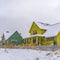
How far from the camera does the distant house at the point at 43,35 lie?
4345 cm

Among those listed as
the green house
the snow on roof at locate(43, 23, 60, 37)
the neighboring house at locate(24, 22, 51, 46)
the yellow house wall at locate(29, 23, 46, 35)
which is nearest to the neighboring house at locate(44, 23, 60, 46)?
the snow on roof at locate(43, 23, 60, 37)

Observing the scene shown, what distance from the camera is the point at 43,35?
47.0 metres

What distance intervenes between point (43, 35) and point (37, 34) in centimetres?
162

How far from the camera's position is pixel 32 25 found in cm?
5162

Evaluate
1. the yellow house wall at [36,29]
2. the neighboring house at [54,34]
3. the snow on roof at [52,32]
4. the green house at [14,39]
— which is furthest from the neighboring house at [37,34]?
the green house at [14,39]

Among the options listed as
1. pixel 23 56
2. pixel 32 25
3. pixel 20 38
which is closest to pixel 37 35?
pixel 32 25

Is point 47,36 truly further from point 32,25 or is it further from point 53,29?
point 32,25

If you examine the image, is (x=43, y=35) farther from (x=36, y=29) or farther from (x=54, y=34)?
(x=54, y=34)

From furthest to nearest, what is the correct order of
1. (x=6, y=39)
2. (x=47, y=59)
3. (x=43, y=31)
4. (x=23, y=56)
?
(x=6, y=39) < (x=43, y=31) < (x=23, y=56) < (x=47, y=59)

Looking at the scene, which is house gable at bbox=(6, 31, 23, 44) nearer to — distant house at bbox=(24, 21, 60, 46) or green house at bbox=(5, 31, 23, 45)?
green house at bbox=(5, 31, 23, 45)

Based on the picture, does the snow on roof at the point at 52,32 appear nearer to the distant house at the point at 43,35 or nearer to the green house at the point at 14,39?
the distant house at the point at 43,35

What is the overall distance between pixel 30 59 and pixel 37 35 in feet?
75.2

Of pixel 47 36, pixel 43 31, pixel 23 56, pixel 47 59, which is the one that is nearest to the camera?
pixel 47 59

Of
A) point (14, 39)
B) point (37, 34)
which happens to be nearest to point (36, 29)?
point (37, 34)
